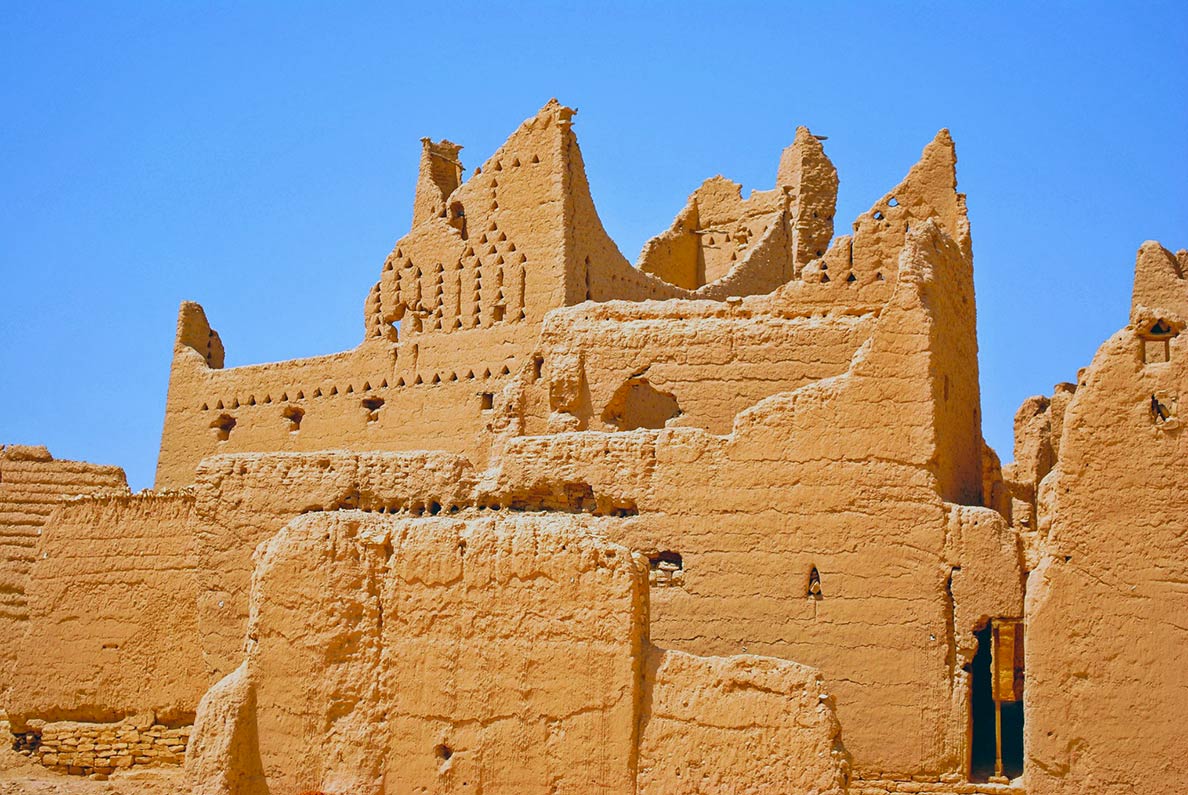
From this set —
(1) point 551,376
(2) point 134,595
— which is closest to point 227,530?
(2) point 134,595

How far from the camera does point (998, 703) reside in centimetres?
1140

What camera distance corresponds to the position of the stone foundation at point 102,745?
1401cm

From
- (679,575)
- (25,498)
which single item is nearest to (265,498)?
(679,575)

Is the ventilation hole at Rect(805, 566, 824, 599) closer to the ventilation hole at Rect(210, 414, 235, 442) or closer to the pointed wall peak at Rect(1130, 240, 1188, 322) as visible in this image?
the pointed wall peak at Rect(1130, 240, 1188, 322)

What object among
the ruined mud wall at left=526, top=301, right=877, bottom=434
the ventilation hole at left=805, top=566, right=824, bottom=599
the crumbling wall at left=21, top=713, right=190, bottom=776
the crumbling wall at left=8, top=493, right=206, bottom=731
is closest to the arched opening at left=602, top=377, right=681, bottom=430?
the ruined mud wall at left=526, top=301, right=877, bottom=434

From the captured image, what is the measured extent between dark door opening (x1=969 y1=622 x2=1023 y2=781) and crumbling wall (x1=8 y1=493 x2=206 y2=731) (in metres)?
6.43

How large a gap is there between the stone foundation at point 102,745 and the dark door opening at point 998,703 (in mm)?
6599

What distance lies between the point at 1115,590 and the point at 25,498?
40.6 feet

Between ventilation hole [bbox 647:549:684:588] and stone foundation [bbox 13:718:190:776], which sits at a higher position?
ventilation hole [bbox 647:549:684:588]

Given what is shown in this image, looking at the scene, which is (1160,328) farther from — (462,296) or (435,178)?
(435,178)

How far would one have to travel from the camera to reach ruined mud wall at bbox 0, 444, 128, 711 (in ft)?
53.7

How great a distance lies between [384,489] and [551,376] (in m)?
2.11

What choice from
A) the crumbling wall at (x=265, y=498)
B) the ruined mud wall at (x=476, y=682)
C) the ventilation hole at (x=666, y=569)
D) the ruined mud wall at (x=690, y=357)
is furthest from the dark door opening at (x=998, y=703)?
the crumbling wall at (x=265, y=498)

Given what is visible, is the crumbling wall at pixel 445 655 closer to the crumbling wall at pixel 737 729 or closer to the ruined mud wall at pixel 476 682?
the ruined mud wall at pixel 476 682
